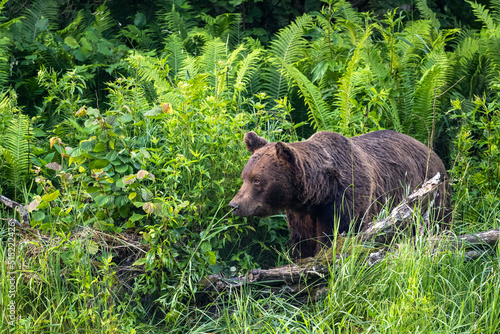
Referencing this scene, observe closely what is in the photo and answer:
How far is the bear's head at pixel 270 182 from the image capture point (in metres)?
4.16

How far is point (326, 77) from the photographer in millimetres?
6789

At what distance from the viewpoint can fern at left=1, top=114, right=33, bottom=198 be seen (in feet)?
17.2

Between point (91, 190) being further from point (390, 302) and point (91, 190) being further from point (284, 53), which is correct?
point (284, 53)

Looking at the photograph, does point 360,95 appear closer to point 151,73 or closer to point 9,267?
point 151,73

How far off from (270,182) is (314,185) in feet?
1.21

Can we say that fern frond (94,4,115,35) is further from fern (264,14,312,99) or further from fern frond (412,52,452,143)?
fern frond (412,52,452,143)

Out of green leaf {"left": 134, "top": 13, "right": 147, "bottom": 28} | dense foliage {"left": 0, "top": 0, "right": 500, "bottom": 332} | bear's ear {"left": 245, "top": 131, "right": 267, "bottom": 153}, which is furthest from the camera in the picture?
green leaf {"left": 134, "top": 13, "right": 147, "bottom": 28}

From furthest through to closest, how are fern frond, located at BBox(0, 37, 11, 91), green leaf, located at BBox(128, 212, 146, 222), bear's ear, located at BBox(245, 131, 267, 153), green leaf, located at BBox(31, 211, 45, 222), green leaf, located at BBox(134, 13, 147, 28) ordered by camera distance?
green leaf, located at BBox(134, 13, 147, 28) → fern frond, located at BBox(0, 37, 11, 91) → bear's ear, located at BBox(245, 131, 267, 153) → green leaf, located at BBox(128, 212, 146, 222) → green leaf, located at BBox(31, 211, 45, 222)

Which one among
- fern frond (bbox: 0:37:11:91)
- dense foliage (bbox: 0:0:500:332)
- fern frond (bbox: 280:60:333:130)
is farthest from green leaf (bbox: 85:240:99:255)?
fern frond (bbox: 0:37:11:91)

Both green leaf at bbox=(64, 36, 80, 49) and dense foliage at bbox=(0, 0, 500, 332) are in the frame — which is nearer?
dense foliage at bbox=(0, 0, 500, 332)

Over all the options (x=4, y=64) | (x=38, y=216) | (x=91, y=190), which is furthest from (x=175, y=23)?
(x=38, y=216)

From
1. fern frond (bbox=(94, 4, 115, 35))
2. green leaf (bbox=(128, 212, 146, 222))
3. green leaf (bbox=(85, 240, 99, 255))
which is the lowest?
green leaf (bbox=(85, 240, 99, 255))

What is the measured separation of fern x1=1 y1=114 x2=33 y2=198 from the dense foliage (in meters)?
0.02

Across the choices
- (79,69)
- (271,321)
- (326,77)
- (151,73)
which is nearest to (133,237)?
(271,321)
